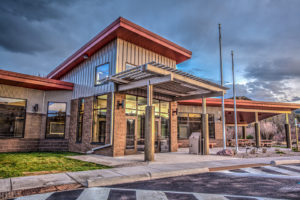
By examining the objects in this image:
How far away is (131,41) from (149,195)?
10.0m

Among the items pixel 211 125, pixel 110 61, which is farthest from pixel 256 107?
pixel 110 61

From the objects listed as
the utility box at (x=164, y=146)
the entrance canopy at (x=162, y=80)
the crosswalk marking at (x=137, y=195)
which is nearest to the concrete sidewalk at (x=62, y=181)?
the crosswalk marking at (x=137, y=195)

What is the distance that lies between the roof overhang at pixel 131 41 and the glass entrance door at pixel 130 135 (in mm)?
4957

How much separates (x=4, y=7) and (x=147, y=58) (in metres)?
11.5

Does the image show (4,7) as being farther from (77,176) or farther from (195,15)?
(77,176)

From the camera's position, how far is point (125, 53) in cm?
1235

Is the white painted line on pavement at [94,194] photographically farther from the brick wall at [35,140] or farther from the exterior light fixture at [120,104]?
the brick wall at [35,140]

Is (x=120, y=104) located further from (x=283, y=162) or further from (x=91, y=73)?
(x=283, y=162)

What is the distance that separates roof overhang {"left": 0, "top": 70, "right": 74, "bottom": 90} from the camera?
39.0 feet

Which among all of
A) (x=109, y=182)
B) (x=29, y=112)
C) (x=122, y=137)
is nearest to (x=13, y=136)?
(x=29, y=112)

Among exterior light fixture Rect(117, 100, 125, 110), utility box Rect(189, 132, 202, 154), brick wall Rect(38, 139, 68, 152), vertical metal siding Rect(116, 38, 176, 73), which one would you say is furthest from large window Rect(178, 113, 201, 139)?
brick wall Rect(38, 139, 68, 152)

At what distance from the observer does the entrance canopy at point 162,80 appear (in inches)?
356

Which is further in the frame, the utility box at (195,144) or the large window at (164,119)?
the large window at (164,119)

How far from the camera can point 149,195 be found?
183 inches
